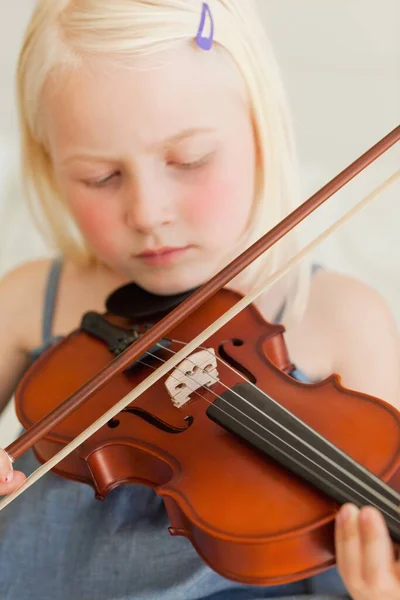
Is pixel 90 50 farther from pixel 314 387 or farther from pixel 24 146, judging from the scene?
pixel 314 387

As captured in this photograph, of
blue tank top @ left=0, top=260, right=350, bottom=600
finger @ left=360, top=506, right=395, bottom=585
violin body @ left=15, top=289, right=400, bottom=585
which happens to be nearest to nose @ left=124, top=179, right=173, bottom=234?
violin body @ left=15, top=289, right=400, bottom=585

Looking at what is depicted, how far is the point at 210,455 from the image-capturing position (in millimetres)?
600

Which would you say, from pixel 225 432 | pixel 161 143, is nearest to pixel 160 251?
pixel 161 143

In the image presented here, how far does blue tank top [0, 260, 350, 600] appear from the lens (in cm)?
69

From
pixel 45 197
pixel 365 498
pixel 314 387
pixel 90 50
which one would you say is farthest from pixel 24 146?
pixel 365 498

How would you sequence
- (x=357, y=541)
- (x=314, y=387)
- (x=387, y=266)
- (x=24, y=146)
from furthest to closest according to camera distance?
(x=387, y=266)
(x=24, y=146)
(x=314, y=387)
(x=357, y=541)

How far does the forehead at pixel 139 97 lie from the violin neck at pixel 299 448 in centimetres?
26

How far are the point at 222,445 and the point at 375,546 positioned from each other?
15cm

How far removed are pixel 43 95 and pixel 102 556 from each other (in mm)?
464

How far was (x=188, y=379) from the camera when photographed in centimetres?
67

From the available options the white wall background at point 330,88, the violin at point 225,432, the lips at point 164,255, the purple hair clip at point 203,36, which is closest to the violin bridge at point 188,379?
the violin at point 225,432

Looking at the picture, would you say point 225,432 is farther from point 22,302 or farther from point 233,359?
point 22,302

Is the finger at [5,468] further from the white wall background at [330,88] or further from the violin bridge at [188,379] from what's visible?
the white wall background at [330,88]

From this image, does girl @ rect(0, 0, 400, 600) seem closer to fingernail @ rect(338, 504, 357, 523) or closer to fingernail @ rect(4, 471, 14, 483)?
fingernail @ rect(4, 471, 14, 483)
